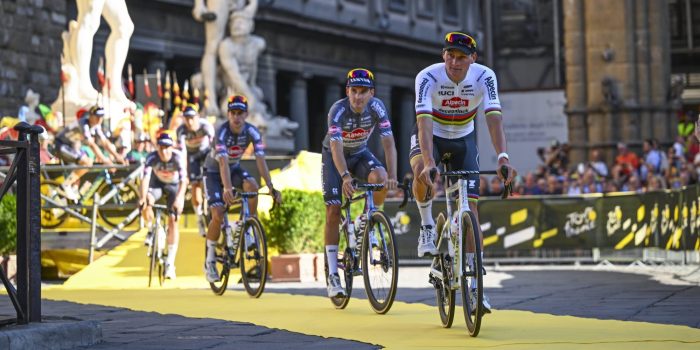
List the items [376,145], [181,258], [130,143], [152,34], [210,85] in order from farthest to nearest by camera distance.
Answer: [376,145], [152,34], [210,85], [130,143], [181,258]

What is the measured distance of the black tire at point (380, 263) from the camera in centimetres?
1359

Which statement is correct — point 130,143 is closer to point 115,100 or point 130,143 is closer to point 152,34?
point 115,100

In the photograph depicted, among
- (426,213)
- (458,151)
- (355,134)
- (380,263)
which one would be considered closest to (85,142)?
(355,134)

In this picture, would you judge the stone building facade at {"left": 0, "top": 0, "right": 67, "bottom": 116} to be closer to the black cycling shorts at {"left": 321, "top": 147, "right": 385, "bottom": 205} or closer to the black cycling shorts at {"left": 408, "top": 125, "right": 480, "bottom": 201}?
the black cycling shorts at {"left": 321, "top": 147, "right": 385, "bottom": 205}

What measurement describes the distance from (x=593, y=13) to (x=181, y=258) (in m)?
18.8

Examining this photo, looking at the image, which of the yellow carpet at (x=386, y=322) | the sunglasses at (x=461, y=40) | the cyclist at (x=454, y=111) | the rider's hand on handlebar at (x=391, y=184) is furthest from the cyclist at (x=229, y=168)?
the sunglasses at (x=461, y=40)

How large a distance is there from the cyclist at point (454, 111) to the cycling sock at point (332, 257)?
6.49 ft

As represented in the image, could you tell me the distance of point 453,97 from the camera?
12.4 meters

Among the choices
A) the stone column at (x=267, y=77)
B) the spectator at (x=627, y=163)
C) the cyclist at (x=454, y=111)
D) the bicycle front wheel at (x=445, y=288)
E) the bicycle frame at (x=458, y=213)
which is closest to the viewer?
the bicycle frame at (x=458, y=213)

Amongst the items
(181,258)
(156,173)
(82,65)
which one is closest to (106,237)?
(181,258)

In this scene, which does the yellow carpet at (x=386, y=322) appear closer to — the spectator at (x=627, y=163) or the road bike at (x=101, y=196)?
the road bike at (x=101, y=196)

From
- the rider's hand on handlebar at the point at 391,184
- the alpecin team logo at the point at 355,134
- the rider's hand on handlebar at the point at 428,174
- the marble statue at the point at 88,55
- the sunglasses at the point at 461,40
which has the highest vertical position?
the marble statue at the point at 88,55

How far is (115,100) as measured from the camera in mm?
31141

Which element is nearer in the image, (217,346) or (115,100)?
(217,346)
